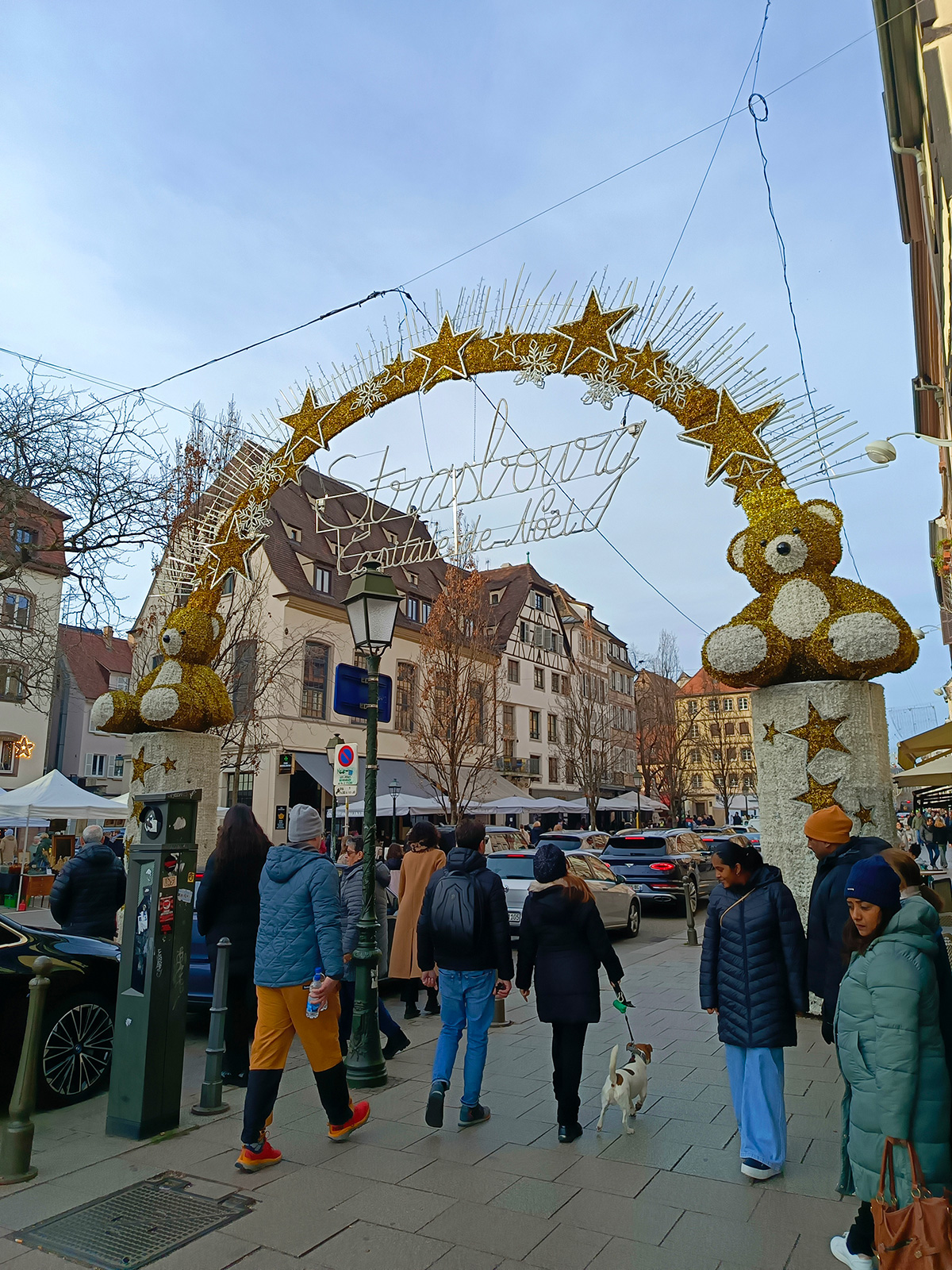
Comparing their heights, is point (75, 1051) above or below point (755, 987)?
below

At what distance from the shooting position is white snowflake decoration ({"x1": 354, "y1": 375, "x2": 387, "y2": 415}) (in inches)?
438

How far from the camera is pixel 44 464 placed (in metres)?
11.4

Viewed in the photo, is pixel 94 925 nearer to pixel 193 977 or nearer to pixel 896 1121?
pixel 193 977

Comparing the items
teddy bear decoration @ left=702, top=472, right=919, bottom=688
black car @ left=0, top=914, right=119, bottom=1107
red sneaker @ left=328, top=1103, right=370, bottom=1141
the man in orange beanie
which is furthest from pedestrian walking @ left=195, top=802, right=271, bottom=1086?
teddy bear decoration @ left=702, top=472, right=919, bottom=688

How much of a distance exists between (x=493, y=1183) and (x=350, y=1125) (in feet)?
3.53

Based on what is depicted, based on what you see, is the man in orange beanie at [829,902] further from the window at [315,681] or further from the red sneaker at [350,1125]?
the window at [315,681]

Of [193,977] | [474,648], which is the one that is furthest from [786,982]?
[474,648]

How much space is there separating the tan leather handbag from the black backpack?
2.77 metres

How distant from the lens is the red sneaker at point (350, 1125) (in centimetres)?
500

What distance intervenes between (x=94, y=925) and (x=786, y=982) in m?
6.53

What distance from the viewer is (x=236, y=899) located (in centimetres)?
605

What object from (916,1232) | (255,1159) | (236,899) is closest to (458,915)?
(255,1159)

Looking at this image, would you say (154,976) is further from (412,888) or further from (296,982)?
(412,888)

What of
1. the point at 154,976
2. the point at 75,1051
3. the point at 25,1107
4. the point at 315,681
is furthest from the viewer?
the point at 315,681
